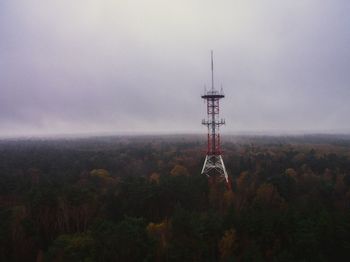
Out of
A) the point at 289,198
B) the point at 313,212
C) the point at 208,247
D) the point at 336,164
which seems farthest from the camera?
the point at 336,164

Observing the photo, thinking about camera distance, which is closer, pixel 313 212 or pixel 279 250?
pixel 279 250

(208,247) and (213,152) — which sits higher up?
(213,152)

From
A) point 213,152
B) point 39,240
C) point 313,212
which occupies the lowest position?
point 39,240

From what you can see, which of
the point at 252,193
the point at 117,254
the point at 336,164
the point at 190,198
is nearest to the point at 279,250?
the point at 117,254

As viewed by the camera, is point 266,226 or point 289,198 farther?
point 289,198

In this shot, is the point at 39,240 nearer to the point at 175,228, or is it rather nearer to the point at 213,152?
the point at 175,228

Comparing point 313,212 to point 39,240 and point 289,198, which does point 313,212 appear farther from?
point 39,240

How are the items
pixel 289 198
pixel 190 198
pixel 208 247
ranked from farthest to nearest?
1. pixel 289 198
2. pixel 190 198
3. pixel 208 247

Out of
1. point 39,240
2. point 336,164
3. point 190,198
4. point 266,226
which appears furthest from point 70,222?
point 336,164

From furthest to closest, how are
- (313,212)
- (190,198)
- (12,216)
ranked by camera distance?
1. (190,198)
2. (12,216)
3. (313,212)
